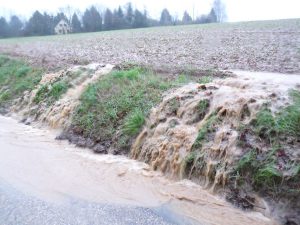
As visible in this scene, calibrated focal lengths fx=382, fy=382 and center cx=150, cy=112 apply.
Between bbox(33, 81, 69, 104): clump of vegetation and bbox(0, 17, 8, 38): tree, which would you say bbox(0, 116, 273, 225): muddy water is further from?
bbox(0, 17, 8, 38): tree

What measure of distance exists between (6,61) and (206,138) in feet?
39.6

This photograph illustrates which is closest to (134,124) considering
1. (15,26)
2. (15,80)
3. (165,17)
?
(15,80)

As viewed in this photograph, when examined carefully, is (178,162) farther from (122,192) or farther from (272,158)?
(272,158)

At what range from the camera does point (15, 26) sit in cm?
5234

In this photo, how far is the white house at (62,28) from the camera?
166 ft

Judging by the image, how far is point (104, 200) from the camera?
507 cm

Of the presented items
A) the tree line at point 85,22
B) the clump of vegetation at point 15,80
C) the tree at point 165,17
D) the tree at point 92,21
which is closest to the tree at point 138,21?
the tree line at point 85,22

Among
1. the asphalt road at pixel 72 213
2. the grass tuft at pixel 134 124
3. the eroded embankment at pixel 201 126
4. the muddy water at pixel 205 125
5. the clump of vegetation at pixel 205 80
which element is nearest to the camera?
the asphalt road at pixel 72 213

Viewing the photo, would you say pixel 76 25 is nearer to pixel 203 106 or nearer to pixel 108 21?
pixel 108 21

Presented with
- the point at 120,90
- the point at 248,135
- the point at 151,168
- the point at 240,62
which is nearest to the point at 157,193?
the point at 151,168

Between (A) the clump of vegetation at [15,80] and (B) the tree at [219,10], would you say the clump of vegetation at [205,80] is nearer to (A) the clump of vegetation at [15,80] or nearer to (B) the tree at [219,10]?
(A) the clump of vegetation at [15,80]

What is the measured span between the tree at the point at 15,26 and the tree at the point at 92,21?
8.77 metres

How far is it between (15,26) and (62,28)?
678 centimetres

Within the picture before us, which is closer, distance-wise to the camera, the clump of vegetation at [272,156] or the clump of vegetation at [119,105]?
the clump of vegetation at [272,156]
